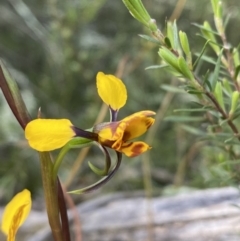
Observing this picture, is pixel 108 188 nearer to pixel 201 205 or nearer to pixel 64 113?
pixel 64 113

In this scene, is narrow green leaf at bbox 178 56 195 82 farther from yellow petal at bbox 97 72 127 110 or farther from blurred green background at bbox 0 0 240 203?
blurred green background at bbox 0 0 240 203

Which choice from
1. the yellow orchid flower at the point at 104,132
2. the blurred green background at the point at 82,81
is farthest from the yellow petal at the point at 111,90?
the blurred green background at the point at 82,81

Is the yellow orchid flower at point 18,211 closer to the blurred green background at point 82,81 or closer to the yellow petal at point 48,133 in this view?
the yellow petal at point 48,133

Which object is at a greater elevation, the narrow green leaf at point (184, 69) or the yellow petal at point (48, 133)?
the yellow petal at point (48, 133)

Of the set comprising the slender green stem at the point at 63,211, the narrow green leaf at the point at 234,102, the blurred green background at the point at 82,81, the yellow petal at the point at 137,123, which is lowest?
the blurred green background at the point at 82,81

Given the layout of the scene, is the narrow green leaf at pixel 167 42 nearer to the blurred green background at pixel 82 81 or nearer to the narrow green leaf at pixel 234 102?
the narrow green leaf at pixel 234 102

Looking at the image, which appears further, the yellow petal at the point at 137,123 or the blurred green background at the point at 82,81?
the blurred green background at the point at 82,81

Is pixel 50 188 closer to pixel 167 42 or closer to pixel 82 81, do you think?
pixel 167 42
